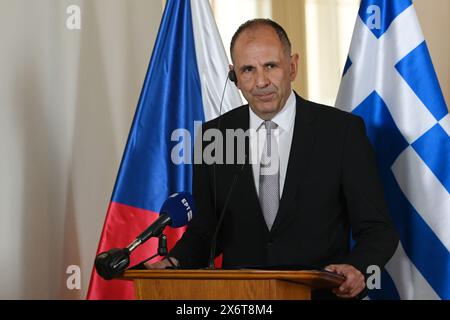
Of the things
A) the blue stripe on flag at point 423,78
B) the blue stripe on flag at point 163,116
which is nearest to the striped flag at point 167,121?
the blue stripe on flag at point 163,116

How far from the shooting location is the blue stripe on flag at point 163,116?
326cm

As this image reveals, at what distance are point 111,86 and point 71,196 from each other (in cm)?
59

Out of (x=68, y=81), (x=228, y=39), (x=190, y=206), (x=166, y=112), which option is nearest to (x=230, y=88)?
(x=166, y=112)

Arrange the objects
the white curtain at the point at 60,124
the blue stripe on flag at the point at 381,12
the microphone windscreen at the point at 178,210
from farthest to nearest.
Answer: the white curtain at the point at 60,124 < the blue stripe on flag at the point at 381,12 < the microphone windscreen at the point at 178,210

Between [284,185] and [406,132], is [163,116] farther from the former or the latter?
[406,132]

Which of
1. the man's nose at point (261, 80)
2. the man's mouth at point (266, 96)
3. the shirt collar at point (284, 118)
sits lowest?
the shirt collar at point (284, 118)

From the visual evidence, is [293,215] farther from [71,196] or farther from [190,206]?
[71,196]

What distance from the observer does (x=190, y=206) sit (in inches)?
86.2

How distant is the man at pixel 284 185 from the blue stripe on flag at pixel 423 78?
1.48ft

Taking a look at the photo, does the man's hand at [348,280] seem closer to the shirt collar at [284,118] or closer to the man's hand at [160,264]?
the man's hand at [160,264]

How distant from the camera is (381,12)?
3188mm

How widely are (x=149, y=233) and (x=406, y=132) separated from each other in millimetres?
1362

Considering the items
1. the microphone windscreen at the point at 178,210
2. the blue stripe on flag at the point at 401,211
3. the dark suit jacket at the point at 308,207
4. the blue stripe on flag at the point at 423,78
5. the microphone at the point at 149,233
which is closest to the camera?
the microphone at the point at 149,233

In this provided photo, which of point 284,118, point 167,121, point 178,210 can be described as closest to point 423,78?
point 284,118
